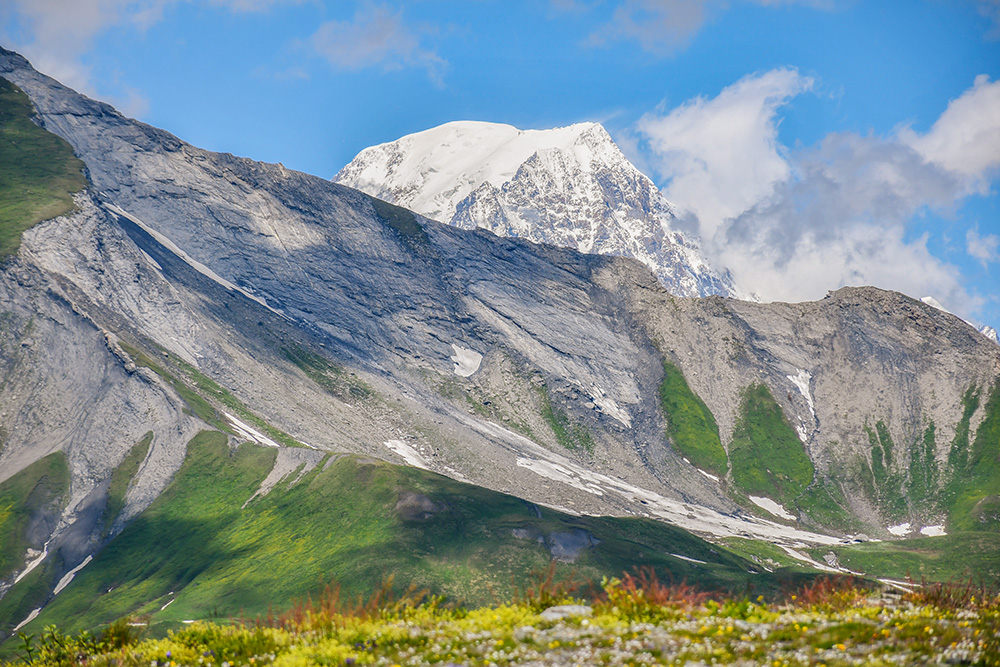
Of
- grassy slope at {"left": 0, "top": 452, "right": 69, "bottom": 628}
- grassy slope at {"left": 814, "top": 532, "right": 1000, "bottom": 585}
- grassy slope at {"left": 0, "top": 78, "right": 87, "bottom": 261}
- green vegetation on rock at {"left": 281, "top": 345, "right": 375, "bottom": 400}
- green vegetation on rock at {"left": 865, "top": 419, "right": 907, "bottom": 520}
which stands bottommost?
grassy slope at {"left": 0, "top": 452, "right": 69, "bottom": 628}

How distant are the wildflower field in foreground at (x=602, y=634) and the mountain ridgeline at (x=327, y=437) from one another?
212 feet

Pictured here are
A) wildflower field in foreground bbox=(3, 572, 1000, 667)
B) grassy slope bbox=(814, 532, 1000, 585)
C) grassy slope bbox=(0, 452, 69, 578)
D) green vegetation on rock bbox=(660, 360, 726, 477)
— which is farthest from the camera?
green vegetation on rock bbox=(660, 360, 726, 477)

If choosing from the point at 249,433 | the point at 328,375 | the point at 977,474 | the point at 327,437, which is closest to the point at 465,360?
the point at 328,375

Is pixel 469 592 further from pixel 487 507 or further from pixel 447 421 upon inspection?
pixel 447 421

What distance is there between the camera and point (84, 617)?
87000 millimetres

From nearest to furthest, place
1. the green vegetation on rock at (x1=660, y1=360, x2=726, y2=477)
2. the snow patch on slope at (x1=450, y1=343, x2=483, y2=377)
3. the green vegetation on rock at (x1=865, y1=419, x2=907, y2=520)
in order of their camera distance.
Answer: the green vegetation on rock at (x1=865, y1=419, x2=907, y2=520) → the green vegetation on rock at (x1=660, y1=360, x2=726, y2=477) → the snow patch on slope at (x1=450, y1=343, x2=483, y2=377)

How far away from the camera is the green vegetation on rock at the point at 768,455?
17675 centimetres

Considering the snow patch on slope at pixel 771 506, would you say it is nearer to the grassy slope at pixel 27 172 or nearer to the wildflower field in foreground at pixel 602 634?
the grassy slope at pixel 27 172

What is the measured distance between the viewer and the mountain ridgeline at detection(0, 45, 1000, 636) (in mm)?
95375

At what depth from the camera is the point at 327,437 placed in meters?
140

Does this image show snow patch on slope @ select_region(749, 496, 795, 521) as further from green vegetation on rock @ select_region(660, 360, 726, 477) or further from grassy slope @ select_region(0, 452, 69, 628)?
grassy slope @ select_region(0, 452, 69, 628)

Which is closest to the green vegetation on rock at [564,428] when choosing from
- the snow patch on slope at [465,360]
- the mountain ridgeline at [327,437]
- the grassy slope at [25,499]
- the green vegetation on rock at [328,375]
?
the mountain ridgeline at [327,437]

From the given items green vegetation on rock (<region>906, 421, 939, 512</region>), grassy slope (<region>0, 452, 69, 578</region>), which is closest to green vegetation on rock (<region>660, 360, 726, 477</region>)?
green vegetation on rock (<region>906, 421, 939, 512</region>)

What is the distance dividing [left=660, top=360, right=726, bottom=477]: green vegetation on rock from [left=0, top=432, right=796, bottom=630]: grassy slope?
63333 mm
